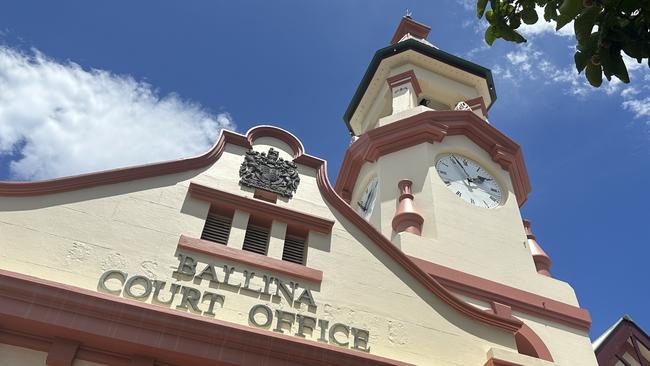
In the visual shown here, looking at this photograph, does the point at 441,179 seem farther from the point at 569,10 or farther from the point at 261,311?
the point at 569,10

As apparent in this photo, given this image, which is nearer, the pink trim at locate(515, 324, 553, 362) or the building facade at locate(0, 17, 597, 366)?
the building facade at locate(0, 17, 597, 366)

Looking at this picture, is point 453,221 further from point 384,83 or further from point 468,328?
point 384,83

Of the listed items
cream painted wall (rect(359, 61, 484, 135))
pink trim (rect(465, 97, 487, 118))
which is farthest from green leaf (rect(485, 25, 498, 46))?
cream painted wall (rect(359, 61, 484, 135))

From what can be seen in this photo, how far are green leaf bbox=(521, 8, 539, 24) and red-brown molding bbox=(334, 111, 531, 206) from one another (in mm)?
12400

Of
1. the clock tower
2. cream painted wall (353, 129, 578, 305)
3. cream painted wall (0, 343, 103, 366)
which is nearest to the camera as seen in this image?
cream painted wall (0, 343, 103, 366)

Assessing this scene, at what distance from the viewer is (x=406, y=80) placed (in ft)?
73.4

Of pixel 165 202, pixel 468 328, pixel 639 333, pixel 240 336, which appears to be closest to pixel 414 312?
pixel 468 328

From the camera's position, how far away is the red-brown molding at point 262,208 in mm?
10281

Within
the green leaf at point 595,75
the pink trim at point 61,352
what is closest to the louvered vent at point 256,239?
the pink trim at point 61,352

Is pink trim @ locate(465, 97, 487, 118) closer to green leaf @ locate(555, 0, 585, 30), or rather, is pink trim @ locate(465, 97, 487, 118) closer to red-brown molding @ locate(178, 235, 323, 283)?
red-brown molding @ locate(178, 235, 323, 283)

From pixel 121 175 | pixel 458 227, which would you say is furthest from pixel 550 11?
pixel 458 227

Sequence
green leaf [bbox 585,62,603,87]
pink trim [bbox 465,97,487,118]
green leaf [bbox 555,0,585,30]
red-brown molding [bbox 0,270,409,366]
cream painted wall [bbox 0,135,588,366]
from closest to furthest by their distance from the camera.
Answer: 1. green leaf [bbox 555,0,585,30]
2. green leaf [bbox 585,62,603,87]
3. red-brown molding [bbox 0,270,409,366]
4. cream painted wall [bbox 0,135,588,366]
5. pink trim [bbox 465,97,487,118]

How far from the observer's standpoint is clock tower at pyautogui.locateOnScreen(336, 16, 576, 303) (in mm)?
14844

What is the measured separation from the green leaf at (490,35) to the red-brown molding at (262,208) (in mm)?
5800
